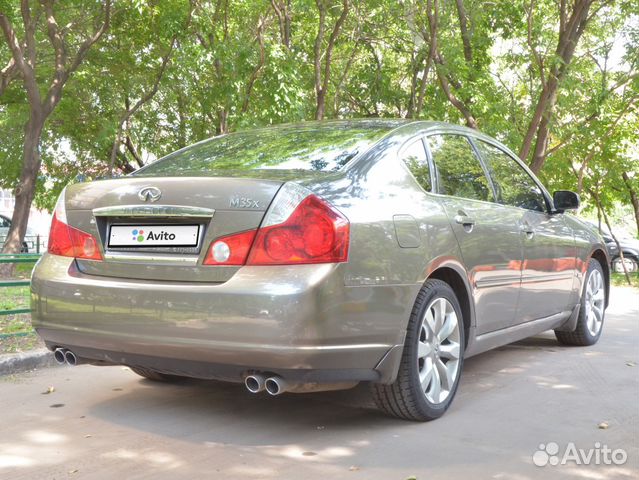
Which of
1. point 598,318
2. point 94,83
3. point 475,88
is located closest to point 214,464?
point 598,318

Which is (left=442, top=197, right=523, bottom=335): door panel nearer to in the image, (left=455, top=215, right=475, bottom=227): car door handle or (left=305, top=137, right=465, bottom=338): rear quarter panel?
(left=455, top=215, right=475, bottom=227): car door handle

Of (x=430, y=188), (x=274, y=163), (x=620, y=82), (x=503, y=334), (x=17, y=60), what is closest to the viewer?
(x=274, y=163)

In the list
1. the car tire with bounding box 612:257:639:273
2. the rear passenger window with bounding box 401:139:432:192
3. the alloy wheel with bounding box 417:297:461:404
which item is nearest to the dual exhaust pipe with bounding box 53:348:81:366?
the alloy wheel with bounding box 417:297:461:404

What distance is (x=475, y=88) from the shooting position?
1478cm

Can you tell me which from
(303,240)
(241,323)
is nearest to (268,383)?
(241,323)

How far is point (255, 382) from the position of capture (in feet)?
11.9

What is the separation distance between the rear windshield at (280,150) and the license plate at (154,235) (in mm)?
419

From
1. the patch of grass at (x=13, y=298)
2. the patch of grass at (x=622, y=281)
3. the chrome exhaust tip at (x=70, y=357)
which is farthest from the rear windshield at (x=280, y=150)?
the patch of grass at (x=622, y=281)

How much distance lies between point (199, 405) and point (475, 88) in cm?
1140

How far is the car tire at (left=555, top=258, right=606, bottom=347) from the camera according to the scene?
6719 millimetres

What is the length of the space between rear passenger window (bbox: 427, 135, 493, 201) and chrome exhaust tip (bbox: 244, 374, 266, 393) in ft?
5.30

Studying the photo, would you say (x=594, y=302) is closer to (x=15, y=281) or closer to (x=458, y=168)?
(x=458, y=168)

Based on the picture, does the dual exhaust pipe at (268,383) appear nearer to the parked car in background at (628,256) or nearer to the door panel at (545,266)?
the door panel at (545,266)

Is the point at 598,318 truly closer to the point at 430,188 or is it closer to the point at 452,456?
the point at 430,188
